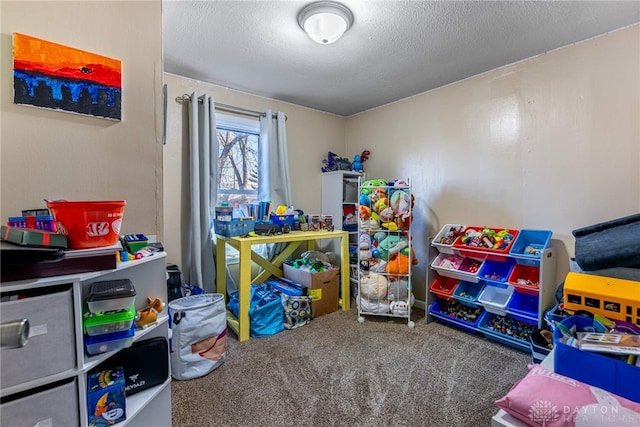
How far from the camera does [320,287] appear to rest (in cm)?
279

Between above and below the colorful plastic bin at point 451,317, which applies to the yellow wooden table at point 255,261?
above

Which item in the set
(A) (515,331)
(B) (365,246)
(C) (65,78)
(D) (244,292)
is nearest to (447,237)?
(B) (365,246)

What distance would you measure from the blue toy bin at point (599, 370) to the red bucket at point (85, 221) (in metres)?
1.52

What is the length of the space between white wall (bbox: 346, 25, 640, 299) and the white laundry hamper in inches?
83.0

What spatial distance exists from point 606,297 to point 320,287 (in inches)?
82.0

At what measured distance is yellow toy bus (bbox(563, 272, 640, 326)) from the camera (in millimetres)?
979

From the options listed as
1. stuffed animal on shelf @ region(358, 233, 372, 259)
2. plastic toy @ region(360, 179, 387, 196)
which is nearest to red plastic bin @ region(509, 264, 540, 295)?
stuffed animal on shelf @ region(358, 233, 372, 259)

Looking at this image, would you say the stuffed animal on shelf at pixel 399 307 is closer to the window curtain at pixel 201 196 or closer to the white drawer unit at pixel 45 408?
the window curtain at pixel 201 196

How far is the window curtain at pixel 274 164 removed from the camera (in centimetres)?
313

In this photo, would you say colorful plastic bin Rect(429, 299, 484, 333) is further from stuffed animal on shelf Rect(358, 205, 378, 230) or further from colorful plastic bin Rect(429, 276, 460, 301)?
stuffed animal on shelf Rect(358, 205, 378, 230)

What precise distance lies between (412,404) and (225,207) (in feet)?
6.91

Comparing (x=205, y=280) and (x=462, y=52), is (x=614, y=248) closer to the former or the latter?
(x=462, y=52)

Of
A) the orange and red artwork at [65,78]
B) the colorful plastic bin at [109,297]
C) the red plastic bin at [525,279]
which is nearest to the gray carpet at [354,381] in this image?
the red plastic bin at [525,279]

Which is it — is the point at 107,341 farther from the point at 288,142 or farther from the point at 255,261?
the point at 288,142
